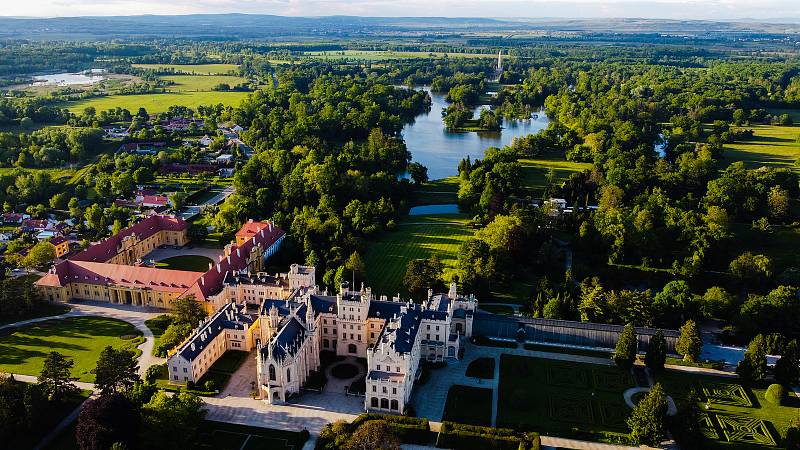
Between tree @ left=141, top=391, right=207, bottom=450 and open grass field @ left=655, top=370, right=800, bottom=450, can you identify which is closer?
tree @ left=141, top=391, right=207, bottom=450

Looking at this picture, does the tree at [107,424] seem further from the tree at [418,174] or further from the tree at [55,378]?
the tree at [418,174]

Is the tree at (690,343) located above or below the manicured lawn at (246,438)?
above

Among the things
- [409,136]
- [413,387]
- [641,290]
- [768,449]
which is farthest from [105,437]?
[409,136]

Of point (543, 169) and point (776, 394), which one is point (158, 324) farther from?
point (543, 169)

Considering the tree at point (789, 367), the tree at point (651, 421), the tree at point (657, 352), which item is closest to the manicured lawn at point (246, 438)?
the tree at point (651, 421)

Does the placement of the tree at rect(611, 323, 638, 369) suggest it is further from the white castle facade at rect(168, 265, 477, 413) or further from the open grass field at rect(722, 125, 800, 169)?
the open grass field at rect(722, 125, 800, 169)

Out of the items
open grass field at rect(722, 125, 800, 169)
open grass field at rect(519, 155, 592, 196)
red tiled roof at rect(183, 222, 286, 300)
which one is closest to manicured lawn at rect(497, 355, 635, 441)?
red tiled roof at rect(183, 222, 286, 300)

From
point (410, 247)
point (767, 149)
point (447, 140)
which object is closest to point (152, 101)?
point (447, 140)
